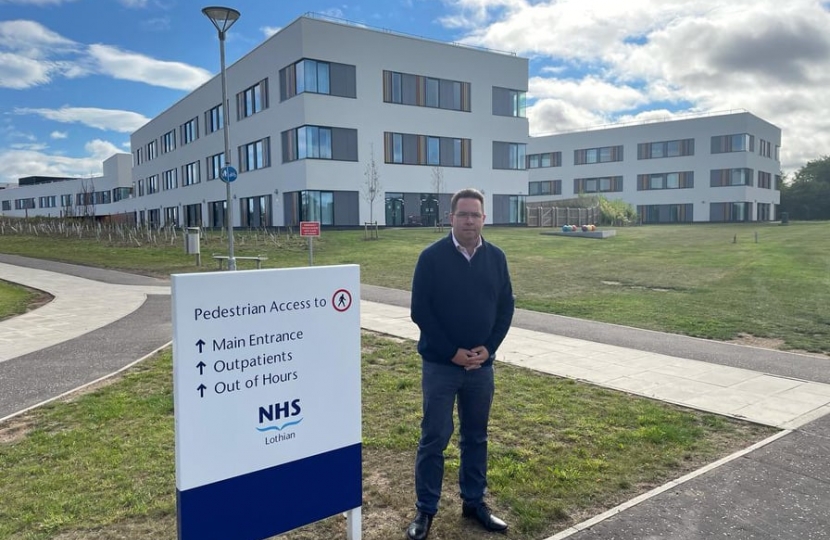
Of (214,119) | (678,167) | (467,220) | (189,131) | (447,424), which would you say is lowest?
(447,424)

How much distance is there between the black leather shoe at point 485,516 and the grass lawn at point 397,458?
61mm

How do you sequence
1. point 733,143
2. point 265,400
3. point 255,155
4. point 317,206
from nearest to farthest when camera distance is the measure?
1. point 265,400
2. point 317,206
3. point 255,155
4. point 733,143

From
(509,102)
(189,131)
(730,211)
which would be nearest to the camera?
(509,102)

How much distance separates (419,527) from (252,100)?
4195 centimetres

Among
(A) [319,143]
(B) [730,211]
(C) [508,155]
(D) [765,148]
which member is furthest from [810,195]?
(A) [319,143]

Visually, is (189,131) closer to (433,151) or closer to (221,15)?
(433,151)

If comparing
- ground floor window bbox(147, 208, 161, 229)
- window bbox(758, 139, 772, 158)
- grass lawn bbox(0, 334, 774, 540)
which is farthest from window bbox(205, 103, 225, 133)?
window bbox(758, 139, 772, 158)

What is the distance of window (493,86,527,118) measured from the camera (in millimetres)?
44219

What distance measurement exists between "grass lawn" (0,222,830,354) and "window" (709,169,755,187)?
94.6 feet

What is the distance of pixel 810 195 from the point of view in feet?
273

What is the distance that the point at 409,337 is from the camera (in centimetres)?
959

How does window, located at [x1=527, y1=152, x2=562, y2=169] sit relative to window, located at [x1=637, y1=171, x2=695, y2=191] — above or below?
above

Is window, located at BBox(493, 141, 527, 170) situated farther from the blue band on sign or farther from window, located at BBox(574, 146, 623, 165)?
the blue band on sign

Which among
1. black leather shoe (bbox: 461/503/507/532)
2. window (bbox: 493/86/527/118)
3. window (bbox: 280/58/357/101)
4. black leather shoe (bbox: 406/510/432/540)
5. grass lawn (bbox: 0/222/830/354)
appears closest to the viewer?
black leather shoe (bbox: 406/510/432/540)
